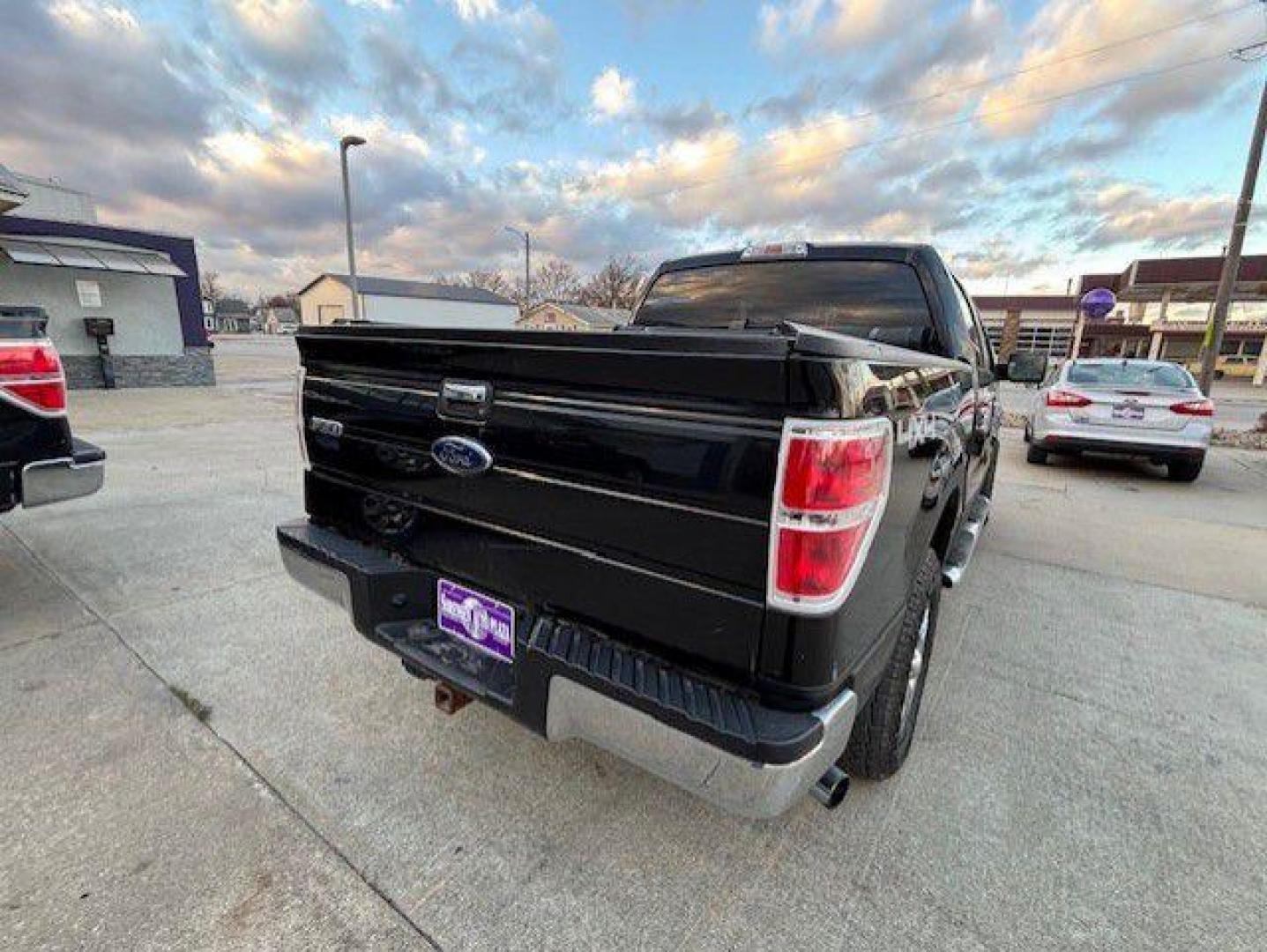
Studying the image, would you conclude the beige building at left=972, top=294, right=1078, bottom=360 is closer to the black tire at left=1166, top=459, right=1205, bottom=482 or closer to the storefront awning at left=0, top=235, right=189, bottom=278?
the black tire at left=1166, top=459, right=1205, bottom=482

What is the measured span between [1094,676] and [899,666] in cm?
169

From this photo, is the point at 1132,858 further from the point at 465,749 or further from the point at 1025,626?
the point at 465,749

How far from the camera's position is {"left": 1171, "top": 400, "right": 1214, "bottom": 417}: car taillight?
7020 millimetres

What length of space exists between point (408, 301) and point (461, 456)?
56793mm

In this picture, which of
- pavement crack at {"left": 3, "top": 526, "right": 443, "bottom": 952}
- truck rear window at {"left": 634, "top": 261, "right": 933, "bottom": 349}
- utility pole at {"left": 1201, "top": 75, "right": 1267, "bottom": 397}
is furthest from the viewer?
utility pole at {"left": 1201, "top": 75, "right": 1267, "bottom": 397}

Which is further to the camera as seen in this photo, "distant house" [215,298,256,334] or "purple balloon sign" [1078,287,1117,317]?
"distant house" [215,298,256,334]

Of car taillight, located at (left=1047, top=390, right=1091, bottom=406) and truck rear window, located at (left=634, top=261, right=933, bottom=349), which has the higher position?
truck rear window, located at (left=634, top=261, right=933, bottom=349)

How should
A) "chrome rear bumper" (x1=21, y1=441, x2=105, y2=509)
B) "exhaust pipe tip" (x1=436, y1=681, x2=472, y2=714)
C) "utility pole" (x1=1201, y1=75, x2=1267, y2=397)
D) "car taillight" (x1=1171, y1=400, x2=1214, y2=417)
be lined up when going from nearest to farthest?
"exhaust pipe tip" (x1=436, y1=681, x2=472, y2=714)
"chrome rear bumper" (x1=21, y1=441, x2=105, y2=509)
"car taillight" (x1=1171, y1=400, x2=1214, y2=417)
"utility pole" (x1=1201, y1=75, x2=1267, y2=397)

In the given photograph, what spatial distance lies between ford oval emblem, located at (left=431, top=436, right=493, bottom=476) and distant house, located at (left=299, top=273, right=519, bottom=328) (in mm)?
51575

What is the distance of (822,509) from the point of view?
1.38 m

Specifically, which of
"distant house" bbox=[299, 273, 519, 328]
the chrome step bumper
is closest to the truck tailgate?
the chrome step bumper

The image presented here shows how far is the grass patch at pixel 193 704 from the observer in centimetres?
252

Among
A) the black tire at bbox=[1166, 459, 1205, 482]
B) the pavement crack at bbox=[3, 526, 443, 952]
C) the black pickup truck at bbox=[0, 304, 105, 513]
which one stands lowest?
the pavement crack at bbox=[3, 526, 443, 952]

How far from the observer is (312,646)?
10.1 ft
